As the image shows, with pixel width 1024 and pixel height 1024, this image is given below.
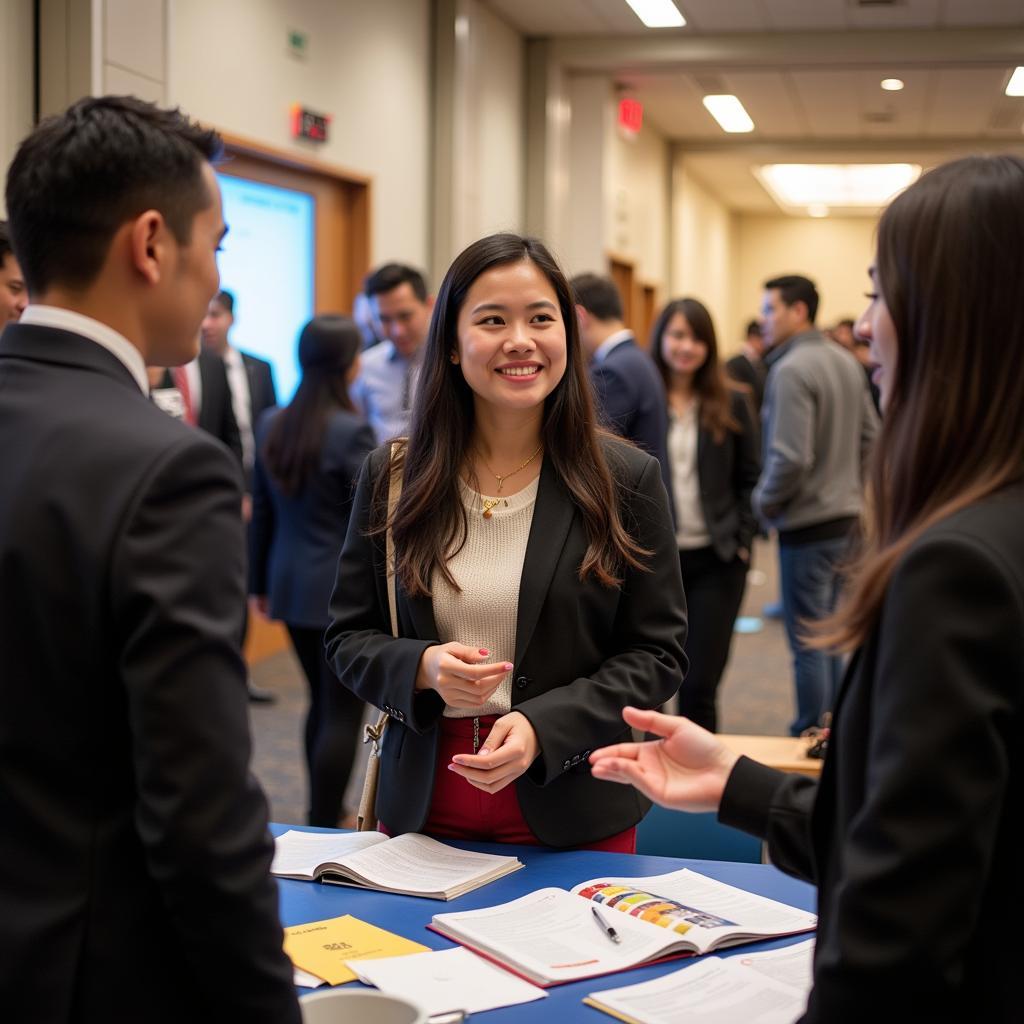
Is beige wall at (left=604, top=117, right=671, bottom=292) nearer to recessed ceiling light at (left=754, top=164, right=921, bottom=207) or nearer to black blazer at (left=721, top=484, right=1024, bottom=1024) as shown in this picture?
recessed ceiling light at (left=754, top=164, right=921, bottom=207)

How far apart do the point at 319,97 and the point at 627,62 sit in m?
3.31

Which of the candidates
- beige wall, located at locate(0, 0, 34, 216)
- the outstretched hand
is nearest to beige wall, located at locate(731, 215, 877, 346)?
beige wall, located at locate(0, 0, 34, 216)

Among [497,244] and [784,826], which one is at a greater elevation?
[497,244]

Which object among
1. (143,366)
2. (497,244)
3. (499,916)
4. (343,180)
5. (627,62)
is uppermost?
(627,62)

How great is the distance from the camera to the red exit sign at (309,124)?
6.35 meters

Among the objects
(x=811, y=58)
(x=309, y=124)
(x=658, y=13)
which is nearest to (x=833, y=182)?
(x=811, y=58)

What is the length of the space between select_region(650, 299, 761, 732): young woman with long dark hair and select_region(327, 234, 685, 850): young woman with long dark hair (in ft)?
6.83

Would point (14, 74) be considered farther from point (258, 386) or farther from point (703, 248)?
point (703, 248)

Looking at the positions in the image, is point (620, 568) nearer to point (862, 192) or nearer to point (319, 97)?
point (319, 97)

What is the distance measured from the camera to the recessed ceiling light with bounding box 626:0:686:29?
8143mm

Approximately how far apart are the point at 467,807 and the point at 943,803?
1081 mm

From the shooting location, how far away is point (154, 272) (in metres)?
1.18

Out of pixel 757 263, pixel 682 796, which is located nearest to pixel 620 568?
pixel 682 796

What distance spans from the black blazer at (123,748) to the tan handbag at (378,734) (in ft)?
3.15
